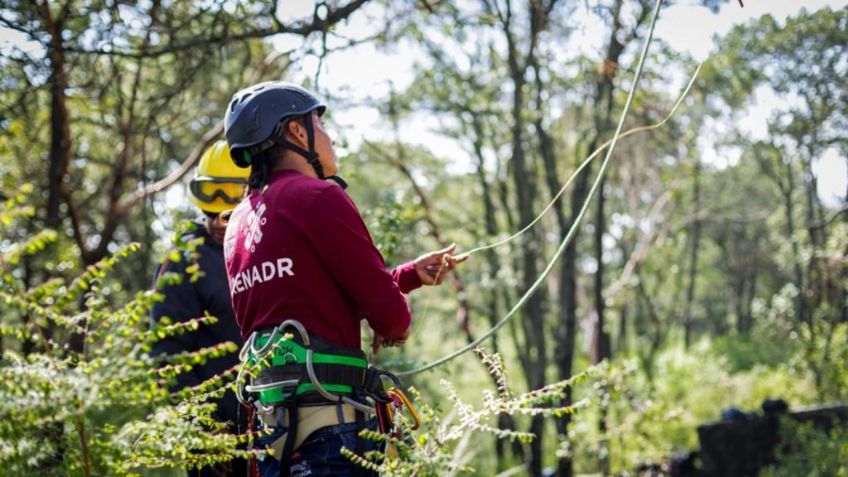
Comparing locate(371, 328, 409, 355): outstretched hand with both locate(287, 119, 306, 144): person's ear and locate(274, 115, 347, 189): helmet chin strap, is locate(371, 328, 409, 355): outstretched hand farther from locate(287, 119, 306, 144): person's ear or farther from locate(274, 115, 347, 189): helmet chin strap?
locate(287, 119, 306, 144): person's ear

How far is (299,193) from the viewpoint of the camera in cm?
301

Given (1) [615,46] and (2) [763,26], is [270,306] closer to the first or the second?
(1) [615,46]

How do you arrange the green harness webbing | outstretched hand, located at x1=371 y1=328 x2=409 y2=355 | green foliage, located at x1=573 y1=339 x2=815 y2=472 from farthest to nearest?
green foliage, located at x1=573 y1=339 x2=815 y2=472 → outstretched hand, located at x1=371 y1=328 x2=409 y2=355 → the green harness webbing

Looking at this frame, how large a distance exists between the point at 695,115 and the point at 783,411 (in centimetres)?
959

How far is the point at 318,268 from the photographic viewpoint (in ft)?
9.90

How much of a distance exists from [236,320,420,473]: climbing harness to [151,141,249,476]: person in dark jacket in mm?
981

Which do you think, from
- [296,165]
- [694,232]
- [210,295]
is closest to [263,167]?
[296,165]

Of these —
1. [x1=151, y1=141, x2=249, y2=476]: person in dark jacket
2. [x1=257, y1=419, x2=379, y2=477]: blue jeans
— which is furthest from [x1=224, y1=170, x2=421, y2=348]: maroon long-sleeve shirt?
[x1=151, y1=141, x2=249, y2=476]: person in dark jacket

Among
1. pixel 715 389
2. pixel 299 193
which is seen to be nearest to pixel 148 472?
pixel 299 193

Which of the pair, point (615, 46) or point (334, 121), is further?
point (334, 121)

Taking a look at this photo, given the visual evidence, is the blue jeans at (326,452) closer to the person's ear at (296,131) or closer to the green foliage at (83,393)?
the green foliage at (83,393)

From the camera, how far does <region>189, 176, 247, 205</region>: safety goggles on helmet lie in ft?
14.9

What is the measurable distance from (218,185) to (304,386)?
1.89m

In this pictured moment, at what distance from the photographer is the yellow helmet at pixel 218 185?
4.56 m
